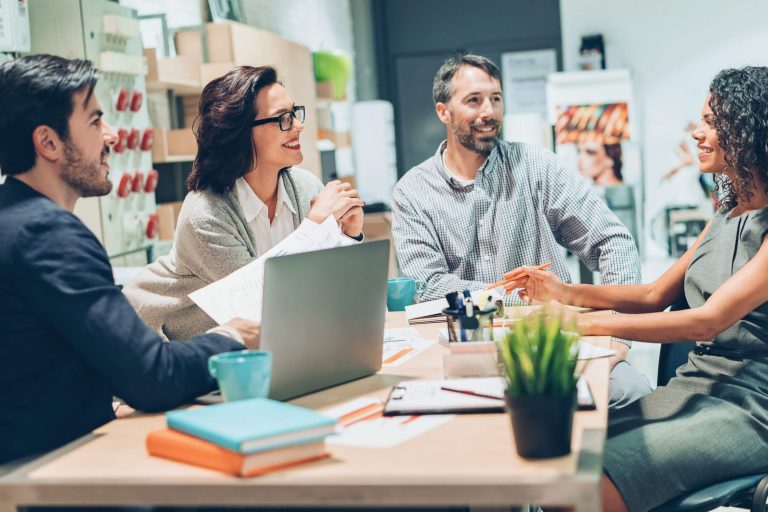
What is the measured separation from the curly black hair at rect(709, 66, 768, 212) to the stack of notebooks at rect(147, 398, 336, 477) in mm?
1260

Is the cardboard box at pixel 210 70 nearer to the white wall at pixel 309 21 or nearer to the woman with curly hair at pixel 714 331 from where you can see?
the white wall at pixel 309 21

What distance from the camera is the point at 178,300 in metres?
2.32

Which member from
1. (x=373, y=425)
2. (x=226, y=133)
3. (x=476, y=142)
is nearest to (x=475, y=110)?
(x=476, y=142)

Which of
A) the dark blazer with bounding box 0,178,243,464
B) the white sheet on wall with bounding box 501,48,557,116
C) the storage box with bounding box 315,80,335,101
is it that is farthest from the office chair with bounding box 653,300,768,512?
the white sheet on wall with bounding box 501,48,557,116

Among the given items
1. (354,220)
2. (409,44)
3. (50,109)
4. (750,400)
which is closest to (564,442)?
(750,400)

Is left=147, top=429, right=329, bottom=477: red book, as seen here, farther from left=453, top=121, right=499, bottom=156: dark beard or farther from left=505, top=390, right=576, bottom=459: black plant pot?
left=453, top=121, right=499, bottom=156: dark beard

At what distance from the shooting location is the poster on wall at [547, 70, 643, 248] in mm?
7125

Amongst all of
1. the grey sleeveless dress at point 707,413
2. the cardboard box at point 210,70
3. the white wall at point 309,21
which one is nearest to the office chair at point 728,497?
the grey sleeveless dress at point 707,413

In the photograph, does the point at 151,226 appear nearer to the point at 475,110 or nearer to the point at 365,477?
the point at 475,110

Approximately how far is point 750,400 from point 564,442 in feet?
2.99

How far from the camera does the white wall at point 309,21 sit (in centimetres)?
616

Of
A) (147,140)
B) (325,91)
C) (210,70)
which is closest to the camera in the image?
(147,140)

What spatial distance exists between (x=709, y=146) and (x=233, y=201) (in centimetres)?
118

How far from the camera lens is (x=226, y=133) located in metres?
2.41
